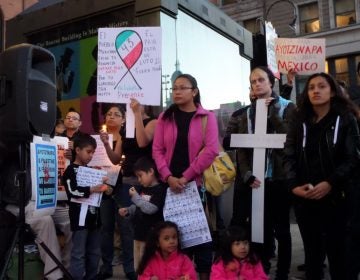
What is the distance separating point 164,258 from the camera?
369 centimetres

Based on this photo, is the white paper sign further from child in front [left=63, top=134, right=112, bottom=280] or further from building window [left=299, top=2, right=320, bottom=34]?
building window [left=299, top=2, right=320, bottom=34]

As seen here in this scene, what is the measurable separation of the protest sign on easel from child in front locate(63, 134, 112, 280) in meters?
Result: 0.48

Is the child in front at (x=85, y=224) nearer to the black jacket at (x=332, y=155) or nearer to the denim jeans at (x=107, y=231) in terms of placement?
the denim jeans at (x=107, y=231)

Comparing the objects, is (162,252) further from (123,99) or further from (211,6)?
(211,6)

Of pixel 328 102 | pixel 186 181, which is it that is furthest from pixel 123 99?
pixel 328 102

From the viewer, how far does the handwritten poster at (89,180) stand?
420 cm

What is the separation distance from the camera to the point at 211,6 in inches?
293

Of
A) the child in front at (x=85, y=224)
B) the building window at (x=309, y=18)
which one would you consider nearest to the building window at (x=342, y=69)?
the building window at (x=309, y=18)

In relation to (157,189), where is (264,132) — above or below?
above

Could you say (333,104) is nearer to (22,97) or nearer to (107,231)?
(22,97)

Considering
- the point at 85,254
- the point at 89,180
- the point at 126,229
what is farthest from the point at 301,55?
the point at 85,254

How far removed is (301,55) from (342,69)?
21052 mm

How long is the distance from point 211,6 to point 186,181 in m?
4.61

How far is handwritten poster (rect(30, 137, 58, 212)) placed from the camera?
3.50 metres
